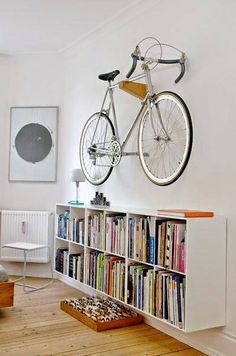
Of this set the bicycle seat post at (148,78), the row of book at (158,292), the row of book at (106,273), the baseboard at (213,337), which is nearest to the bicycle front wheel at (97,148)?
the bicycle seat post at (148,78)

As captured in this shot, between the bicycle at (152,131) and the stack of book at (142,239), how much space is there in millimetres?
401

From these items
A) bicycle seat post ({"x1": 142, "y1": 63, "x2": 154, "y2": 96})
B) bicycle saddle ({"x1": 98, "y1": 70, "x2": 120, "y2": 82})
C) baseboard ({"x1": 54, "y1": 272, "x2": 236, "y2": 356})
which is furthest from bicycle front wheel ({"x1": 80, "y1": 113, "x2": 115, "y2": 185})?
baseboard ({"x1": 54, "y1": 272, "x2": 236, "y2": 356})

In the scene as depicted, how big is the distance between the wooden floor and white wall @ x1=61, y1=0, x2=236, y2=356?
1.02 feet

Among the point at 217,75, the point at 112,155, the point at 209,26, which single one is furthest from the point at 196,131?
the point at 112,155

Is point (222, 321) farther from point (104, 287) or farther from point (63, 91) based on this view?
point (63, 91)

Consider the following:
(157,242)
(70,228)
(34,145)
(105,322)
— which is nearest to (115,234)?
(157,242)

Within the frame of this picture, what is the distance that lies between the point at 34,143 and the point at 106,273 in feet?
7.28

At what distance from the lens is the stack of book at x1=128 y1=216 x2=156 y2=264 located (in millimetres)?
2857

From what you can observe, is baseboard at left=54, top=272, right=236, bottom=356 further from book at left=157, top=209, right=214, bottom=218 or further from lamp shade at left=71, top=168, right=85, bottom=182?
lamp shade at left=71, top=168, right=85, bottom=182

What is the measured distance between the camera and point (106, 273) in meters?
3.37

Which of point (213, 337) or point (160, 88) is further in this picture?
point (160, 88)

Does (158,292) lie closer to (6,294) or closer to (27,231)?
(6,294)

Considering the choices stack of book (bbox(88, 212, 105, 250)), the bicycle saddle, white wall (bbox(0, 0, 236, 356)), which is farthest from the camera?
the bicycle saddle

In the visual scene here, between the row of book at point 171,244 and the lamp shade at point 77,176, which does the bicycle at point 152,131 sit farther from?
the row of book at point 171,244
